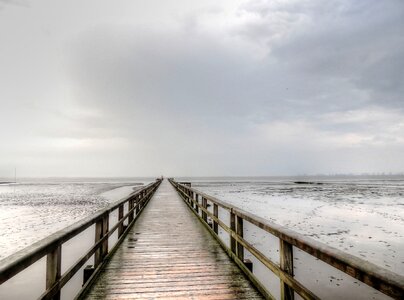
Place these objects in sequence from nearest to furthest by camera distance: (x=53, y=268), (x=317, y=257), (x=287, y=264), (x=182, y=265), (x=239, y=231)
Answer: (x=317, y=257) < (x=53, y=268) < (x=287, y=264) < (x=239, y=231) < (x=182, y=265)

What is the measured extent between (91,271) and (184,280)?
159 cm

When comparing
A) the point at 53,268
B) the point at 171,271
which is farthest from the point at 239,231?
the point at 53,268

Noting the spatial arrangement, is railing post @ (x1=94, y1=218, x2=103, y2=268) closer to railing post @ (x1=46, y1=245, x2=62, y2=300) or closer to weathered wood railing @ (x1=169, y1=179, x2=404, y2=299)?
railing post @ (x1=46, y1=245, x2=62, y2=300)

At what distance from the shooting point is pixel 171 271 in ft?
17.0

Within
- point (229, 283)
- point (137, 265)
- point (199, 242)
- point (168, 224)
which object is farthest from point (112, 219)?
point (229, 283)

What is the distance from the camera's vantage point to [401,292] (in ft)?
5.35

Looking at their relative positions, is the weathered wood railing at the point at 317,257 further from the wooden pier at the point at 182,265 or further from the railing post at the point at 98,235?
the railing post at the point at 98,235

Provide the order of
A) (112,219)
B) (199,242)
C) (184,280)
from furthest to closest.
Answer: (112,219) → (199,242) → (184,280)

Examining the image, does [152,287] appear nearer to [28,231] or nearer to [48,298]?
[48,298]

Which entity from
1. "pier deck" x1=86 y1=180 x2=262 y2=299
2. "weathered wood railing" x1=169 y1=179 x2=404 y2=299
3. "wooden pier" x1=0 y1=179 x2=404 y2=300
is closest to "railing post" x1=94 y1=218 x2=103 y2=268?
"wooden pier" x1=0 y1=179 x2=404 y2=300

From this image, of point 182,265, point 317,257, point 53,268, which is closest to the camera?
point 317,257

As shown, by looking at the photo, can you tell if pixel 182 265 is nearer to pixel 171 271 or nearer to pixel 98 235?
pixel 171 271

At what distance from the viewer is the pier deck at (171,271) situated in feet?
13.7

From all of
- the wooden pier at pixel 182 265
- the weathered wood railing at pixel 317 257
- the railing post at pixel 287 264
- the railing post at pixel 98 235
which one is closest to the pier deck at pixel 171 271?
the wooden pier at pixel 182 265
